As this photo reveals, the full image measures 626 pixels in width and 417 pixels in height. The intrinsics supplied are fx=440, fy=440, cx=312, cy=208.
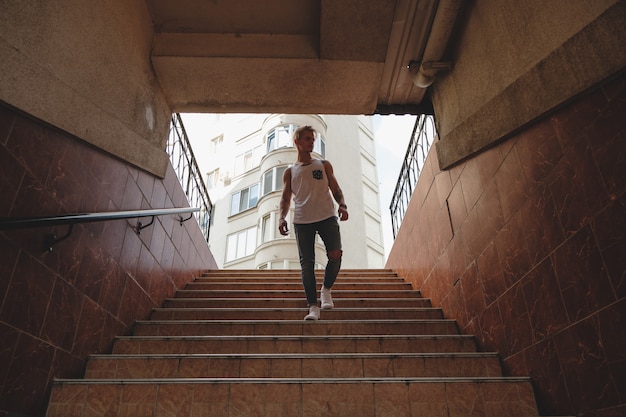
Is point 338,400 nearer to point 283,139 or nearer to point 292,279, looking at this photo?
point 292,279

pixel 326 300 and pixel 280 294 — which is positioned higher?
A: pixel 280 294

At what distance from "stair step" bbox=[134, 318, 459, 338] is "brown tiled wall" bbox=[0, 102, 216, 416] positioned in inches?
13.2

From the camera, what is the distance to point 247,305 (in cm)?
474

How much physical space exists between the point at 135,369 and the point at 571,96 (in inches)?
122

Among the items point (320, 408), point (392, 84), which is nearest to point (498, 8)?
point (392, 84)

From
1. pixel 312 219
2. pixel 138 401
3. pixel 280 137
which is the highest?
pixel 280 137

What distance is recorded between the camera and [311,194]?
4031 mm

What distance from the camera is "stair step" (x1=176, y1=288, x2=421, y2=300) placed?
5234 mm

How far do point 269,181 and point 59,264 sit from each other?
16.8 meters

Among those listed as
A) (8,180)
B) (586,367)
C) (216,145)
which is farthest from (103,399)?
(216,145)

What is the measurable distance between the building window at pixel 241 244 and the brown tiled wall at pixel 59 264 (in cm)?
1658

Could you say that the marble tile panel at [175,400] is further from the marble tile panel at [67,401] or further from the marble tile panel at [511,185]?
the marble tile panel at [511,185]

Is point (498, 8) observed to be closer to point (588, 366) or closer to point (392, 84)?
point (392, 84)

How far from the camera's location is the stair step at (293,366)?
2.87 m
